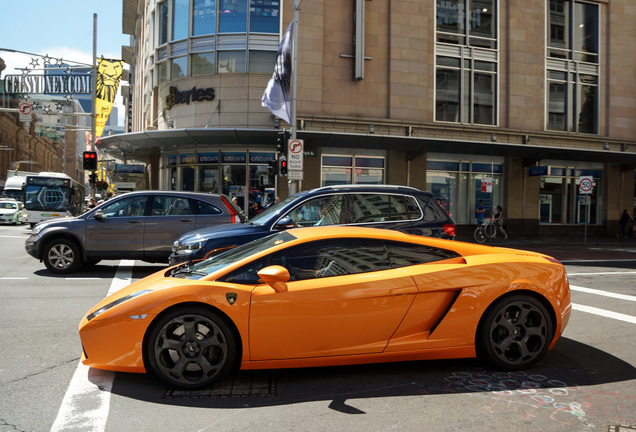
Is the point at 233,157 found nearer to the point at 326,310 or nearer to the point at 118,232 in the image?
the point at 118,232

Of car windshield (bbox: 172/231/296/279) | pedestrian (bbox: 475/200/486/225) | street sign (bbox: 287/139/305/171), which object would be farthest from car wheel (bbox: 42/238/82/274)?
pedestrian (bbox: 475/200/486/225)

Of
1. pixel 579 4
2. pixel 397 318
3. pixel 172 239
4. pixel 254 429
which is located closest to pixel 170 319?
pixel 254 429

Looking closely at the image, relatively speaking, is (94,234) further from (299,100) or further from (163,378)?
(299,100)

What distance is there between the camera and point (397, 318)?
4301 mm

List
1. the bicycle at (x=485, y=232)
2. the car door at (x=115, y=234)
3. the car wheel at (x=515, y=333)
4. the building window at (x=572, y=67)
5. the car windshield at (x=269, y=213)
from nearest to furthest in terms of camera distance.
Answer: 1. the car wheel at (x=515, y=333)
2. the car windshield at (x=269, y=213)
3. the car door at (x=115, y=234)
4. the bicycle at (x=485, y=232)
5. the building window at (x=572, y=67)

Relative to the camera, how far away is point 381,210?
8.16 m

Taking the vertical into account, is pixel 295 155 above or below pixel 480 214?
above

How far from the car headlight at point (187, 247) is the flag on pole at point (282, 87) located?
37.6 feet

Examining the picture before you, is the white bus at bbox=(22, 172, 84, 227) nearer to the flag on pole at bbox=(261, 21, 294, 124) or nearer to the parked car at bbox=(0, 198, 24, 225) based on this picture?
the parked car at bbox=(0, 198, 24, 225)

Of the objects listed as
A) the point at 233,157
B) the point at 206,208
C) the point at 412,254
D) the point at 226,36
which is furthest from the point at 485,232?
the point at 412,254

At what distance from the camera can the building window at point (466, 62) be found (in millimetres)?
25203

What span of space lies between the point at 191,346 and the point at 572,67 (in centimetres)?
2838

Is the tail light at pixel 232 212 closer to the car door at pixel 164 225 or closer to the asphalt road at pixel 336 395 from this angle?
the car door at pixel 164 225

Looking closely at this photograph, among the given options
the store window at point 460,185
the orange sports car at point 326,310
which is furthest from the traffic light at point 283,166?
the orange sports car at point 326,310
